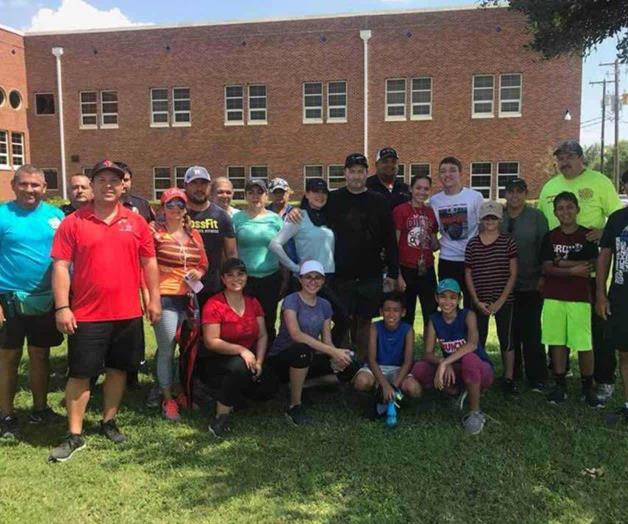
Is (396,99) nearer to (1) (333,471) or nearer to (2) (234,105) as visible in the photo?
(2) (234,105)

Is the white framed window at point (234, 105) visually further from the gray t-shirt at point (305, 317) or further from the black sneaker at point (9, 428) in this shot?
the black sneaker at point (9, 428)

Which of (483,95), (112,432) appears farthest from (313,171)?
(112,432)

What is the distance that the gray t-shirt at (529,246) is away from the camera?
5254 mm

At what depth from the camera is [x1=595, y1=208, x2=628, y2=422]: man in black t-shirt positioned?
446 centimetres

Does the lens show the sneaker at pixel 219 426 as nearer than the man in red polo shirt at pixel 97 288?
No

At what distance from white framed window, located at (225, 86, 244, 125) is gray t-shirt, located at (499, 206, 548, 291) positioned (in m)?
25.1

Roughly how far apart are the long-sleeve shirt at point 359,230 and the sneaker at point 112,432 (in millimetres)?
2191

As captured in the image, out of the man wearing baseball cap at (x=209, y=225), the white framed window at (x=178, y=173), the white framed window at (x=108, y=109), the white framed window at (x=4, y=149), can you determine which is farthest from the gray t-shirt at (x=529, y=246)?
the white framed window at (x=4, y=149)

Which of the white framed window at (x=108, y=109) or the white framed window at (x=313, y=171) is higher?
the white framed window at (x=108, y=109)

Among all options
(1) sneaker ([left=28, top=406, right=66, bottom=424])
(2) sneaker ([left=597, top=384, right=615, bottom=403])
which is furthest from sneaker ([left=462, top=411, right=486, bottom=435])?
(1) sneaker ([left=28, top=406, right=66, bottom=424])

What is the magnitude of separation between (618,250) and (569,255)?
506 millimetres

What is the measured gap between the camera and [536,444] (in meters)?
4.19

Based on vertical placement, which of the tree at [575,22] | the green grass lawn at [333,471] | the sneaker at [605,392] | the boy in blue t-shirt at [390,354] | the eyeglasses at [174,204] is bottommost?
the green grass lawn at [333,471]

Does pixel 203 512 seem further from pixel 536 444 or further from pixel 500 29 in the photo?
pixel 500 29
